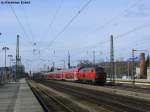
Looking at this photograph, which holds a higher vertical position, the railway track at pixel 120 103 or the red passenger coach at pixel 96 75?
the red passenger coach at pixel 96 75

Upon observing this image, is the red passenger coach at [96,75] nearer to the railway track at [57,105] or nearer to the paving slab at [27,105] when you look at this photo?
the railway track at [57,105]

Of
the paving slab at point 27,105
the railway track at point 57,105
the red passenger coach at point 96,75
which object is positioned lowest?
the railway track at point 57,105

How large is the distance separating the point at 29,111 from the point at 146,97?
14761 millimetres

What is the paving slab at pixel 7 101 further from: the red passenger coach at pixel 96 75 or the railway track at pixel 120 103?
the red passenger coach at pixel 96 75

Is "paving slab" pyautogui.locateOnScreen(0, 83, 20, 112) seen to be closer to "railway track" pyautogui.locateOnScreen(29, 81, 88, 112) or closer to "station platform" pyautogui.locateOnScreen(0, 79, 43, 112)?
"station platform" pyautogui.locateOnScreen(0, 79, 43, 112)

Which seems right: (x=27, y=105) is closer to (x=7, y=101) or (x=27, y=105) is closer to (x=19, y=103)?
(x=19, y=103)

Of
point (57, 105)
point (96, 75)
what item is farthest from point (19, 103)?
point (96, 75)

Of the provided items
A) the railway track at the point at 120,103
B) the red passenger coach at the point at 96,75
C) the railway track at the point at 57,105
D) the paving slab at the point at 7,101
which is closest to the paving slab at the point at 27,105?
the paving slab at the point at 7,101

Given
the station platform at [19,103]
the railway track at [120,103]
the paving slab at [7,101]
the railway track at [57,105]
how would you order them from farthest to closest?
the railway track at [57,105] → the paving slab at [7,101] → the station platform at [19,103] → the railway track at [120,103]

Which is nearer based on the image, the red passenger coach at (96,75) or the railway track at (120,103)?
the railway track at (120,103)

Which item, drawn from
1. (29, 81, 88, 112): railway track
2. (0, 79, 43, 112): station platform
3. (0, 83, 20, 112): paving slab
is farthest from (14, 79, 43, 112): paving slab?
(29, 81, 88, 112): railway track

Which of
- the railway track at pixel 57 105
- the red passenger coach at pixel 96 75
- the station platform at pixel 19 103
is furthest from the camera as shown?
the red passenger coach at pixel 96 75

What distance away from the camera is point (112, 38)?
72750mm

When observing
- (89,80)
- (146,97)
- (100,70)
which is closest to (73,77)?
(89,80)
